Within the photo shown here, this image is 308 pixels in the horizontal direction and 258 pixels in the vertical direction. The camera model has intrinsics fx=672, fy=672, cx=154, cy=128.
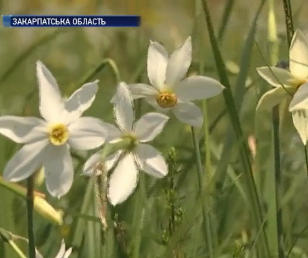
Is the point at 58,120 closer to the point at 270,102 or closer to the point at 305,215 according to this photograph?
the point at 270,102

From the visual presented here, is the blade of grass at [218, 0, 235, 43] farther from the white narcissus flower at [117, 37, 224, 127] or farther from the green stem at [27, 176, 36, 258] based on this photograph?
the green stem at [27, 176, 36, 258]

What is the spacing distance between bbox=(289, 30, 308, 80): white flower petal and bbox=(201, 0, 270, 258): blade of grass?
0.14 ft

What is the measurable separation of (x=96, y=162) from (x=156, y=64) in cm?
8

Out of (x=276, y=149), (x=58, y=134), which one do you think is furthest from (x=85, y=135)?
(x=276, y=149)

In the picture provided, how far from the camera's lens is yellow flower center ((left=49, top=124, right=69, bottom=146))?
0.35m

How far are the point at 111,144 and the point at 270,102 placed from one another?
0.09 m

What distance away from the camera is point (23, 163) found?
35cm

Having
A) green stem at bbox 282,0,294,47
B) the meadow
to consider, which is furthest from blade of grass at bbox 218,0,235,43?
green stem at bbox 282,0,294,47

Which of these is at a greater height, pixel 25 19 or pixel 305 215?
pixel 25 19

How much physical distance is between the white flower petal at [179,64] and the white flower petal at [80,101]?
0.21ft

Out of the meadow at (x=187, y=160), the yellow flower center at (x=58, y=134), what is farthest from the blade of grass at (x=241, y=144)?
Result: the yellow flower center at (x=58, y=134)

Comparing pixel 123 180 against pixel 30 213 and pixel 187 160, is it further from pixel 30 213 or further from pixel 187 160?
pixel 187 160

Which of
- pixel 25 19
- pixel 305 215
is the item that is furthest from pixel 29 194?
pixel 305 215

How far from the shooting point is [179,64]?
1.36 ft
